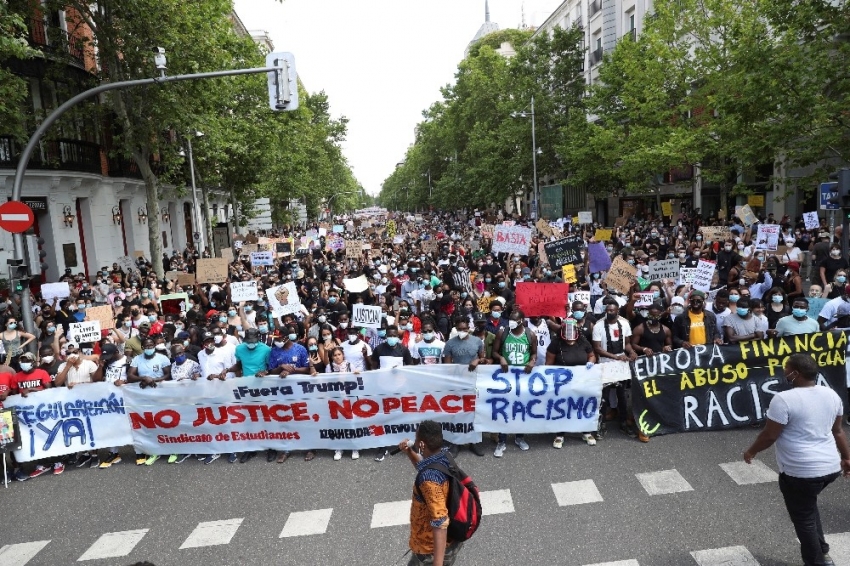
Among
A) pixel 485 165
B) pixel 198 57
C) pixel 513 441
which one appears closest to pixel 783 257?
pixel 513 441

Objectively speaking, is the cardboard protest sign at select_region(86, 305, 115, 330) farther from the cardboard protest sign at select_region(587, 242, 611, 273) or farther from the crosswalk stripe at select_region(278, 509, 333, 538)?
the cardboard protest sign at select_region(587, 242, 611, 273)

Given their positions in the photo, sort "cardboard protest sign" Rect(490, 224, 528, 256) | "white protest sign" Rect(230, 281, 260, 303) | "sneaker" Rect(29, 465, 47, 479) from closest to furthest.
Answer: "sneaker" Rect(29, 465, 47, 479) < "white protest sign" Rect(230, 281, 260, 303) < "cardboard protest sign" Rect(490, 224, 528, 256)

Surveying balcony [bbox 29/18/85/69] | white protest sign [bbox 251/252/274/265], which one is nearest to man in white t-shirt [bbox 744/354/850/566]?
white protest sign [bbox 251/252/274/265]

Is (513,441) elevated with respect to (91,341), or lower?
lower

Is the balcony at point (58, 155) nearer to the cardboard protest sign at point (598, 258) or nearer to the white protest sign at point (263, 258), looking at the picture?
the white protest sign at point (263, 258)

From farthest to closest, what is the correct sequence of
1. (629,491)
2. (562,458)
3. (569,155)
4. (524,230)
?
(569,155) < (524,230) < (562,458) < (629,491)

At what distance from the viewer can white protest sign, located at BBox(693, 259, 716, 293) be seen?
1105 centimetres

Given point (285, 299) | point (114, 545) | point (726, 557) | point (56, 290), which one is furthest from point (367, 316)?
point (56, 290)

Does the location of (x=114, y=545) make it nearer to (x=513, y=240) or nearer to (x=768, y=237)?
(x=513, y=240)

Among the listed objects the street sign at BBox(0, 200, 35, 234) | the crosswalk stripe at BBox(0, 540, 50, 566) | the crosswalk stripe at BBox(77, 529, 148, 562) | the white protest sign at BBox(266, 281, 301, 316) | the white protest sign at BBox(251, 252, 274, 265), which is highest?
the street sign at BBox(0, 200, 35, 234)

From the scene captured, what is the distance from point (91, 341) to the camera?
432 inches

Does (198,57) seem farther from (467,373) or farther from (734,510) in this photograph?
(734,510)

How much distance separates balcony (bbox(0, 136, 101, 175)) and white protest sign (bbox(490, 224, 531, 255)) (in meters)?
14.9

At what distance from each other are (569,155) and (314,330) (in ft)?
92.1
